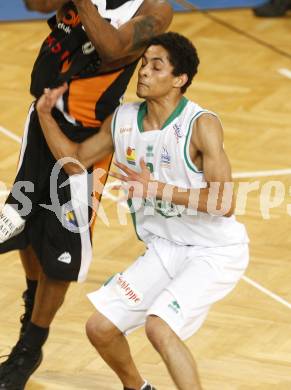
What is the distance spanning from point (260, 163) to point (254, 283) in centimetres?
180

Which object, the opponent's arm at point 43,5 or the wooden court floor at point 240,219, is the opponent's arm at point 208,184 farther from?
the wooden court floor at point 240,219

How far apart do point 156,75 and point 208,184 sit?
525 millimetres

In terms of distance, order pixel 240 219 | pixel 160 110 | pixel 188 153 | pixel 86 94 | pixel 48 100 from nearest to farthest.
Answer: pixel 188 153 → pixel 160 110 → pixel 48 100 → pixel 86 94 → pixel 240 219

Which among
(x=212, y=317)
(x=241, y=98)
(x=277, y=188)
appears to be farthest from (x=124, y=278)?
(x=241, y=98)

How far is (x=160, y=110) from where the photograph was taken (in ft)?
16.0

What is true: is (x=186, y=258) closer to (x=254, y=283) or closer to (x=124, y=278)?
(x=124, y=278)

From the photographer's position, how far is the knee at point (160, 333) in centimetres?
458

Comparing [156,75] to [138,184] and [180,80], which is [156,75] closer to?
[180,80]

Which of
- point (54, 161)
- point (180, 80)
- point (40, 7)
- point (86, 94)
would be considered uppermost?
point (40, 7)

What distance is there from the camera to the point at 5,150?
8.23 meters

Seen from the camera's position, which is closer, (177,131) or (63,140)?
(177,131)

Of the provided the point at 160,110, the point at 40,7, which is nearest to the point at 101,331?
the point at 160,110

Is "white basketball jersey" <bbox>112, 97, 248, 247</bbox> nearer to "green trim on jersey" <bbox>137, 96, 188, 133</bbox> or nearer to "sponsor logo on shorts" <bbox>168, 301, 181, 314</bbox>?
"green trim on jersey" <bbox>137, 96, 188, 133</bbox>

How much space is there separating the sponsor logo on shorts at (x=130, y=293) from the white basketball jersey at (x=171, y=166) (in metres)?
0.28
